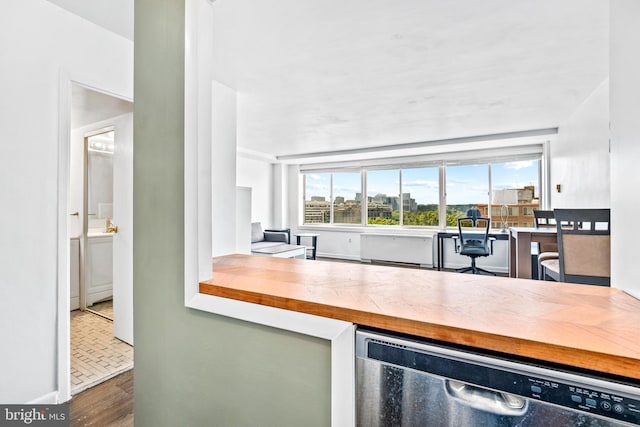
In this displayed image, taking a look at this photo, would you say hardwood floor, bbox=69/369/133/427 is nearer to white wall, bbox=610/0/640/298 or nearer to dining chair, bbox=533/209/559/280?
white wall, bbox=610/0/640/298

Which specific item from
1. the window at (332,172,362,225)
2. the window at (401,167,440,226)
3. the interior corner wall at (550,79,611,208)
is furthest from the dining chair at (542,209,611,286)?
the window at (332,172,362,225)

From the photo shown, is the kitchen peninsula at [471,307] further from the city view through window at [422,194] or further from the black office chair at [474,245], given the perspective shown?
the city view through window at [422,194]

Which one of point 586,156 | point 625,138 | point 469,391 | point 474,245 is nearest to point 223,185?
point 469,391

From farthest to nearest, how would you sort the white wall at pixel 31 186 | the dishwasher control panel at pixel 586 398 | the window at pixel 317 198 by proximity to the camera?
1. the window at pixel 317 198
2. the white wall at pixel 31 186
3. the dishwasher control panel at pixel 586 398

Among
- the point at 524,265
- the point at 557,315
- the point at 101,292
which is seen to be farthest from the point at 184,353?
the point at 101,292

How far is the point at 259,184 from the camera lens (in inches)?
288

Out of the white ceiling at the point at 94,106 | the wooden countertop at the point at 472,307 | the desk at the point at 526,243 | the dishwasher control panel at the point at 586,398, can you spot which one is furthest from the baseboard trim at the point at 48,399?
the desk at the point at 526,243

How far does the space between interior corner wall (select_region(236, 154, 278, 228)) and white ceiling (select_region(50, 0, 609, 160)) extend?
2.43 meters

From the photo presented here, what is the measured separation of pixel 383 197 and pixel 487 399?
646 centimetres

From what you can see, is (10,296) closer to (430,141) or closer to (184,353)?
(184,353)

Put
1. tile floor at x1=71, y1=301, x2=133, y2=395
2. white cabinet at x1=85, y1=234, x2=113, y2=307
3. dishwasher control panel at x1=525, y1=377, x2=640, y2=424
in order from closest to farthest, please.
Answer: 1. dishwasher control panel at x1=525, y1=377, x2=640, y2=424
2. tile floor at x1=71, y1=301, x2=133, y2=395
3. white cabinet at x1=85, y1=234, x2=113, y2=307

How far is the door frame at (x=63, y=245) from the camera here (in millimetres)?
1842

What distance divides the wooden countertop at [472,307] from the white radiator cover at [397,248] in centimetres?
525

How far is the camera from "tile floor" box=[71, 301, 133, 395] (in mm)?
2117
